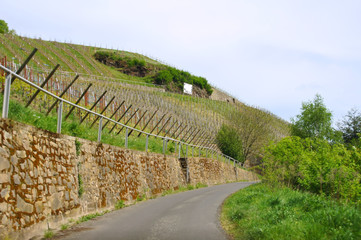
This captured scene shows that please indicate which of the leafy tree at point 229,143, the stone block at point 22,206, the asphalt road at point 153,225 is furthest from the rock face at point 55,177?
the leafy tree at point 229,143

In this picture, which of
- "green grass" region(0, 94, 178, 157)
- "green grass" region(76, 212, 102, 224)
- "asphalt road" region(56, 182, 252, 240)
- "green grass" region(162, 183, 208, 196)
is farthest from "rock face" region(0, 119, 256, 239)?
"green grass" region(162, 183, 208, 196)

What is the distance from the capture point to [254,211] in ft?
37.7

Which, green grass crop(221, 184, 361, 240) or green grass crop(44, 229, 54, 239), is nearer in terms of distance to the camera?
green grass crop(221, 184, 361, 240)

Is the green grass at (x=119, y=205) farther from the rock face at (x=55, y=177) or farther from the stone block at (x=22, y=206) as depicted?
the stone block at (x=22, y=206)

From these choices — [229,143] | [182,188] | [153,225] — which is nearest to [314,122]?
[229,143]

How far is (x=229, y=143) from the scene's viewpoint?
51.6 meters

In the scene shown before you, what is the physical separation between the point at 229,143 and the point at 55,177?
43.1 metres

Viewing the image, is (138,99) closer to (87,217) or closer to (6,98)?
(87,217)

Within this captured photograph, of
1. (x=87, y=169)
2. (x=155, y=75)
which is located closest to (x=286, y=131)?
(x=155, y=75)

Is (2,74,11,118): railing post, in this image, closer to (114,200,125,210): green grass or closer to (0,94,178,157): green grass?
(0,94,178,157): green grass

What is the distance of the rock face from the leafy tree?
33675mm

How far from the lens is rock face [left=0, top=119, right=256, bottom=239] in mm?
7230

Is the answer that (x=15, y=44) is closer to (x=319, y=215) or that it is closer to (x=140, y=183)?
(x=140, y=183)

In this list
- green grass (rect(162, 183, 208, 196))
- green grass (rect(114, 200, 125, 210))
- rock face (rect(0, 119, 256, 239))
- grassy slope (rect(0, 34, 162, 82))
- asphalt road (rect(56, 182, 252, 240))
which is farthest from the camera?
grassy slope (rect(0, 34, 162, 82))
